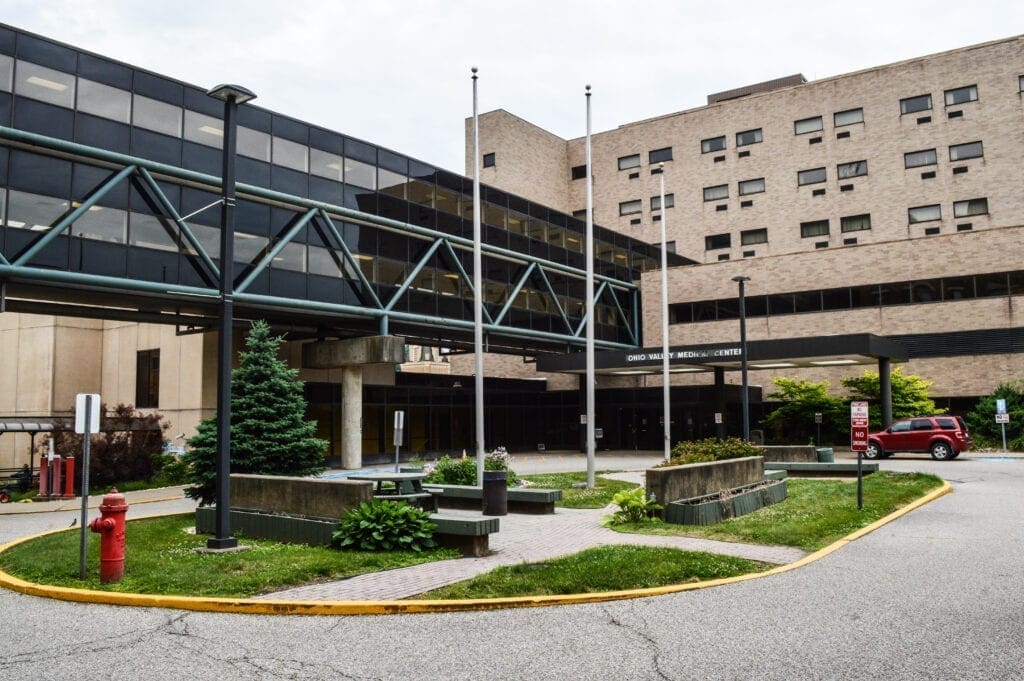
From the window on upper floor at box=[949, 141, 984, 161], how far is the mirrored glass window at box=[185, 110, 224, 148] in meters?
41.8

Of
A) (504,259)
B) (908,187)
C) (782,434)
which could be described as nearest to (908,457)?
(782,434)

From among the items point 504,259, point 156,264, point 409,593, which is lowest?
point 409,593

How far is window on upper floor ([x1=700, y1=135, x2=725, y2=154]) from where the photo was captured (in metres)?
58.6

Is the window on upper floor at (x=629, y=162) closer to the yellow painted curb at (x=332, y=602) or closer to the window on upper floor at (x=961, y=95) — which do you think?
the window on upper floor at (x=961, y=95)

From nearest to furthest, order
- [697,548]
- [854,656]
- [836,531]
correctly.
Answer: [854,656], [697,548], [836,531]

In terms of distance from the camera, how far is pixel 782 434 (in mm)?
44625

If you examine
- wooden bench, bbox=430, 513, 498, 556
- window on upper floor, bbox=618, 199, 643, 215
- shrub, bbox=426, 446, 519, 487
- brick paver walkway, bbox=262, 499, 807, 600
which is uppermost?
window on upper floor, bbox=618, 199, 643, 215

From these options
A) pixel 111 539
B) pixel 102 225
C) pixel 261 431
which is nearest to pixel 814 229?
pixel 102 225

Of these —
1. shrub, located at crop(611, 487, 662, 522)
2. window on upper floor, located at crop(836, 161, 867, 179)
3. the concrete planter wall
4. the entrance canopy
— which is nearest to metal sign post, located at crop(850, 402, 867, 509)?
the concrete planter wall

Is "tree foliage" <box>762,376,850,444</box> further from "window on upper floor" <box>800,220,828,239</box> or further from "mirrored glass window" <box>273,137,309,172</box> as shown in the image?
"mirrored glass window" <box>273,137,309,172</box>

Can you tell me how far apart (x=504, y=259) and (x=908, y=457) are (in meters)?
20.1

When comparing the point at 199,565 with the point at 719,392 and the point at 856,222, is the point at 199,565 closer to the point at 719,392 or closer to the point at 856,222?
the point at 719,392

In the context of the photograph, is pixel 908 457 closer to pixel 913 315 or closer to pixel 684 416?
pixel 913 315

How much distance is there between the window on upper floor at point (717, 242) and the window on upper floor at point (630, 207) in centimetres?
558
